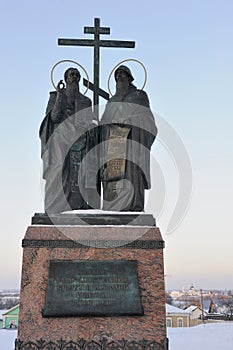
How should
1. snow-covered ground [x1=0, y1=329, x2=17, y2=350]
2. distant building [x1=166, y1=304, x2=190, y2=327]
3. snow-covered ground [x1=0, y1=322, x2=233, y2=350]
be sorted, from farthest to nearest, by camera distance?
distant building [x1=166, y1=304, x2=190, y2=327] → snow-covered ground [x1=0, y1=322, x2=233, y2=350] → snow-covered ground [x1=0, y1=329, x2=17, y2=350]

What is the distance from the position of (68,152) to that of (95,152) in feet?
1.65

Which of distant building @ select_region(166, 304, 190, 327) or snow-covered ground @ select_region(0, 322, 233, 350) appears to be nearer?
snow-covered ground @ select_region(0, 322, 233, 350)

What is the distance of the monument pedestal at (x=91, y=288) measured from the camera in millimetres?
5746

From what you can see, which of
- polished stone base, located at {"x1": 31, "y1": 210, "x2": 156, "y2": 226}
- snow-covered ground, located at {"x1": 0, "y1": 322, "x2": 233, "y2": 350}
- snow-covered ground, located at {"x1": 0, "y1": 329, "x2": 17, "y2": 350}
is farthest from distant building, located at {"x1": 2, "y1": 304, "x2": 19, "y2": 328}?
polished stone base, located at {"x1": 31, "y1": 210, "x2": 156, "y2": 226}

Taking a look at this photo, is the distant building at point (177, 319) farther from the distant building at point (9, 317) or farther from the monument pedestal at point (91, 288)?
the monument pedestal at point (91, 288)

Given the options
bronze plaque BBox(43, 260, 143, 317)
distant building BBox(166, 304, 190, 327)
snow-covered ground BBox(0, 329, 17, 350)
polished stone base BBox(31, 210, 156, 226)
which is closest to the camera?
bronze plaque BBox(43, 260, 143, 317)

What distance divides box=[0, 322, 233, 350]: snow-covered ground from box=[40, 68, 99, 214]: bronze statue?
3.70m

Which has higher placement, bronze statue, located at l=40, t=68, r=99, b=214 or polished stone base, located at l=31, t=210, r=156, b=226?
bronze statue, located at l=40, t=68, r=99, b=214

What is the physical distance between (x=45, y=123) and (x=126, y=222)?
2.34 metres

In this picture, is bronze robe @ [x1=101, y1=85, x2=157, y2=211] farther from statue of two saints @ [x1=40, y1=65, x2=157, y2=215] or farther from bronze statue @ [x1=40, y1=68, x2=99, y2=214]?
bronze statue @ [x1=40, y1=68, x2=99, y2=214]

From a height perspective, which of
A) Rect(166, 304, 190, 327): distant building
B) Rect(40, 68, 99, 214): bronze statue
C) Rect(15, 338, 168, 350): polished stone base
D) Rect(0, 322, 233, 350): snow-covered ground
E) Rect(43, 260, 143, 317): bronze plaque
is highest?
Rect(40, 68, 99, 214): bronze statue

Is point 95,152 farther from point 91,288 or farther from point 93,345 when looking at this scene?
point 93,345

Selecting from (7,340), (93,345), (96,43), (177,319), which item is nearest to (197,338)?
(7,340)

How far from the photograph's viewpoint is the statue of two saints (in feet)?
23.0
